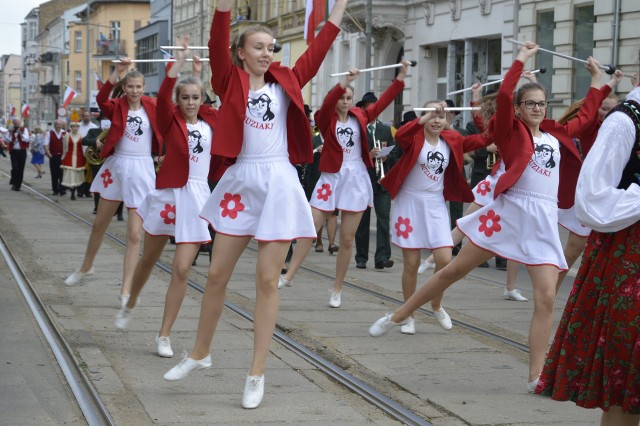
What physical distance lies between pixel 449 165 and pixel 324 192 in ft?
8.50

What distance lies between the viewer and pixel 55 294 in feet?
35.1

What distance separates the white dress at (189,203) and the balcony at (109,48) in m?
89.9

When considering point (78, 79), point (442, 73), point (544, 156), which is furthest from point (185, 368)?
point (78, 79)

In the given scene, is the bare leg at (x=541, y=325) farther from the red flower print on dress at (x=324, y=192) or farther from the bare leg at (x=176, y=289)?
the red flower print on dress at (x=324, y=192)

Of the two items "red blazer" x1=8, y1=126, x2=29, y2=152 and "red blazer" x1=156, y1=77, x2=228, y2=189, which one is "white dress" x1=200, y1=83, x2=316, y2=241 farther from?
"red blazer" x1=8, y1=126, x2=29, y2=152

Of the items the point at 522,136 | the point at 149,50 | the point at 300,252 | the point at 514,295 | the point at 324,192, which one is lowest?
the point at 514,295

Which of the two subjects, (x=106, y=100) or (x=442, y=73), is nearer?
(x=106, y=100)

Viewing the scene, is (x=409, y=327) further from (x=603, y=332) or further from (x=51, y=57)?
(x=51, y=57)

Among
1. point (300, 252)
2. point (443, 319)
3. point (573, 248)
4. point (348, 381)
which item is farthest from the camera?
point (300, 252)

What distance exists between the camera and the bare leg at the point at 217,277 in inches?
257

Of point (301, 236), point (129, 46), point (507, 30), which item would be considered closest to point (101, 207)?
point (301, 236)

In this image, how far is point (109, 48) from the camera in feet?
322

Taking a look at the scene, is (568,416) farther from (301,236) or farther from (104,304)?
(104,304)

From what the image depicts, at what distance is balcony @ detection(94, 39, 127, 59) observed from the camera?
3837 inches
